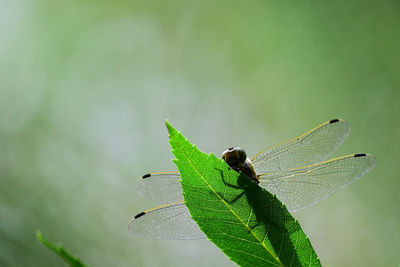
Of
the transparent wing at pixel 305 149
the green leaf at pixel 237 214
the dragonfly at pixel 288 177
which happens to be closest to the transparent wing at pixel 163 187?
the dragonfly at pixel 288 177

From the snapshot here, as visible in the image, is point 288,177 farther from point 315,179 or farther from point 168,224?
point 168,224

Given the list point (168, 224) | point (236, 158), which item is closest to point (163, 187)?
point (168, 224)

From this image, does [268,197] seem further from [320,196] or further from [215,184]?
[320,196]

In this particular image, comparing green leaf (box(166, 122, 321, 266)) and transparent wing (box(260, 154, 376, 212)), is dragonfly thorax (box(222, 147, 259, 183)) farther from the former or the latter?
green leaf (box(166, 122, 321, 266))

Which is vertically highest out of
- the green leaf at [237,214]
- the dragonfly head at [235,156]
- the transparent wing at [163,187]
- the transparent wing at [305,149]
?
the transparent wing at [305,149]

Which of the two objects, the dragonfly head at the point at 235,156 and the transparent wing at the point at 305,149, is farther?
the transparent wing at the point at 305,149

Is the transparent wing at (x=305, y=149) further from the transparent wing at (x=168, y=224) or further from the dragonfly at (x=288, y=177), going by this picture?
the transparent wing at (x=168, y=224)

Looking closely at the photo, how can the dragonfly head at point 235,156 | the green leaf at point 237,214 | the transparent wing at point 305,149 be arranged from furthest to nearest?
the transparent wing at point 305,149 < the dragonfly head at point 235,156 < the green leaf at point 237,214
